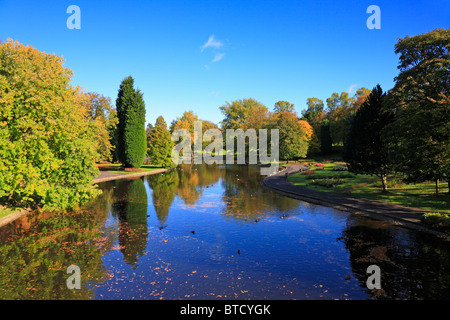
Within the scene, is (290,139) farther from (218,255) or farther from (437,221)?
(218,255)

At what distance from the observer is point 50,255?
13.5m

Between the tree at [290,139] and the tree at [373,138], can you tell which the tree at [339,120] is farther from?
the tree at [373,138]

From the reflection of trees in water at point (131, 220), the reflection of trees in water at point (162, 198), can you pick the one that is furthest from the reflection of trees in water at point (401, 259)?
the reflection of trees in water at point (162, 198)

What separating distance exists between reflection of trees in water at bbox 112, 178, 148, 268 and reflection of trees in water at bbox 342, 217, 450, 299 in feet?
34.9

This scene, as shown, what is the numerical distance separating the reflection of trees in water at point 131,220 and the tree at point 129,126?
779 inches

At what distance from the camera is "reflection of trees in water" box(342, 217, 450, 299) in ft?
32.2

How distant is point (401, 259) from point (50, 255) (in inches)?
676

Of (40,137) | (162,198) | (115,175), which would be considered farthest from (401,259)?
(115,175)

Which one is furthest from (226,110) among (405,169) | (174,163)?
(405,169)

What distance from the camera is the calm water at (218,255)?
1002 centimetres

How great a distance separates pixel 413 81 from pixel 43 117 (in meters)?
27.3

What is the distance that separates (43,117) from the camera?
17391 millimetres

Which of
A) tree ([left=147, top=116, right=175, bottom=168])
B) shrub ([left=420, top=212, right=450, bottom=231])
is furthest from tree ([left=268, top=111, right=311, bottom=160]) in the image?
shrub ([left=420, top=212, right=450, bottom=231])

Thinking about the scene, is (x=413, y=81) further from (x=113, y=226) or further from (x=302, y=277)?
(x=113, y=226)
